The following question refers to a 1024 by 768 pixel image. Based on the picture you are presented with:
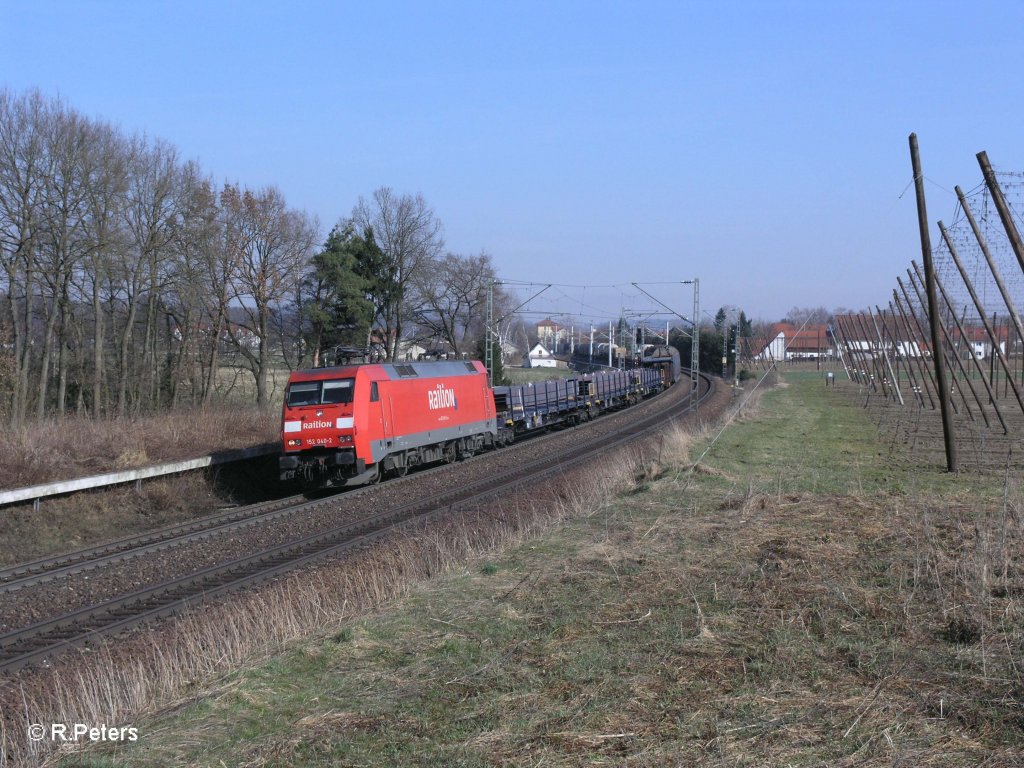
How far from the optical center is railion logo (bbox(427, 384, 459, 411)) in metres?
25.3

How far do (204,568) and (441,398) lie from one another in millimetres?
12584

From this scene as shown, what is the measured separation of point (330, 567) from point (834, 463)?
12034 mm

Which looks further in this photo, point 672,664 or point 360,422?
point 360,422

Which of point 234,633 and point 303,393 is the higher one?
point 303,393

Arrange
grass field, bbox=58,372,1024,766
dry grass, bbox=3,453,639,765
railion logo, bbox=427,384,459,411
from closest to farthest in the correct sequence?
grass field, bbox=58,372,1024,766 → dry grass, bbox=3,453,639,765 → railion logo, bbox=427,384,459,411

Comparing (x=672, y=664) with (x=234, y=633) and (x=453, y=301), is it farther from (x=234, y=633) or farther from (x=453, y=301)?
(x=453, y=301)

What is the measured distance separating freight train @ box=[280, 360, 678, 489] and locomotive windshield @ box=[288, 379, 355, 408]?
0.02m

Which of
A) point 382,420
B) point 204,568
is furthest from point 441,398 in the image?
point 204,568

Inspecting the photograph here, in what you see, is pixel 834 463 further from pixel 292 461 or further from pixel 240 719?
pixel 240 719

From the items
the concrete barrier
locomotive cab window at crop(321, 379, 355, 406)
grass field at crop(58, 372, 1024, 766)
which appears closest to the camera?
grass field at crop(58, 372, 1024, 766)

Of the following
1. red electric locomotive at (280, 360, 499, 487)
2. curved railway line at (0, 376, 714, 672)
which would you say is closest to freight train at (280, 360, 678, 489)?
red electric locomotive at (280, 360, 499, 487)

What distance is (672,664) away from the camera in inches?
277

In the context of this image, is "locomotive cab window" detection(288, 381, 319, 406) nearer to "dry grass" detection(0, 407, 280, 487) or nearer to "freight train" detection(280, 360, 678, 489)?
"freight train" detection(280, 360, 678, 489)

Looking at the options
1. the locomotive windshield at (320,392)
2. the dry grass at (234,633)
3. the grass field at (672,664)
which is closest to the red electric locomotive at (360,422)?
the locomotive windshield at (320,392)
